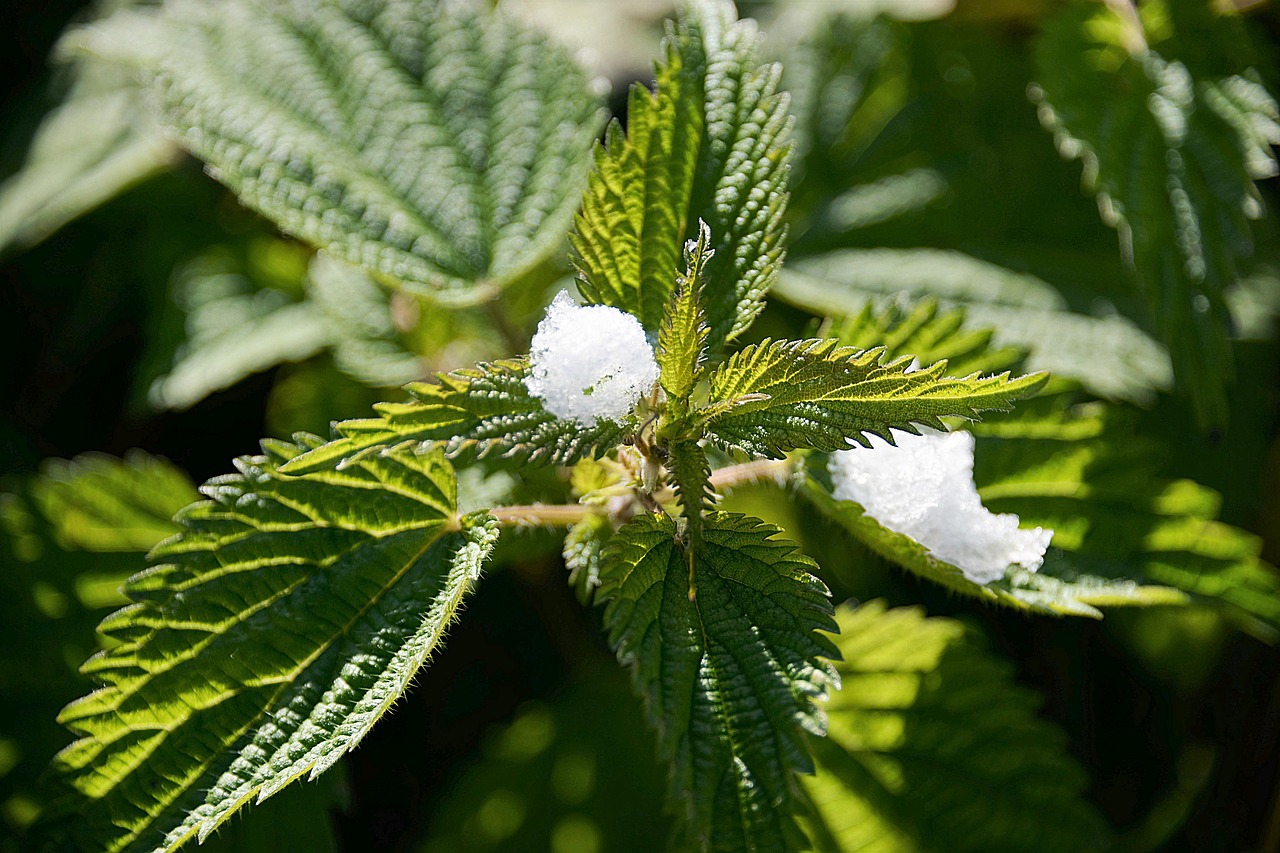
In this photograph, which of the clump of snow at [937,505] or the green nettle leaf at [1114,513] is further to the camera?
the green nettle leaf at [1114,513]

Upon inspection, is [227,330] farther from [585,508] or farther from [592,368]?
[592,368]

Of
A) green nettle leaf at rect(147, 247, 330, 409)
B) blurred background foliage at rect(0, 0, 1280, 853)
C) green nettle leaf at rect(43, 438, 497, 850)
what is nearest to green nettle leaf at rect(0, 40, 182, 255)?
blurred background foliage at rect(0, 0, 1280, 853)

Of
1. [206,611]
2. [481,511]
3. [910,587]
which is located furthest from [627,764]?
[206,611]

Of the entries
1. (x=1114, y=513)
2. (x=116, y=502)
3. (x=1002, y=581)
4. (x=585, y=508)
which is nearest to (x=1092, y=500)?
(x=1114, y=513)

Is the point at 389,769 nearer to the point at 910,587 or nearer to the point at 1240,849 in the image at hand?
the point at 910,587

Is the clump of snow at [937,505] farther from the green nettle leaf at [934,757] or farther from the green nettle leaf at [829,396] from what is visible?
the green nettle leaf at [934,757]

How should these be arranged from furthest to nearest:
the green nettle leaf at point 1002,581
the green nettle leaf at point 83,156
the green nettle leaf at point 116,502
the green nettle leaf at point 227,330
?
the green nettle leaf at point 83,156 < the green nettle leaf at point 227,330 < the green nettle leaf at point 116,502 < the green nettle leaf at point 1002,581

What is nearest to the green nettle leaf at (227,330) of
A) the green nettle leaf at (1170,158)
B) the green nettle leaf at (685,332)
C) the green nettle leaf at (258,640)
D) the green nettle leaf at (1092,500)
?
the green nettle leaf at (258,640)
